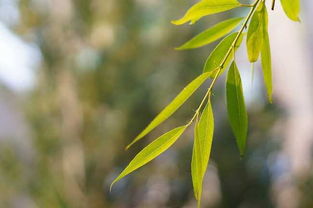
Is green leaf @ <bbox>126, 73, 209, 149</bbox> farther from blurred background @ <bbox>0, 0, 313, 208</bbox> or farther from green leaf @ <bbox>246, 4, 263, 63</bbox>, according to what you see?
blurred background @ <bbox>0, 0, 313, 208</bbox>

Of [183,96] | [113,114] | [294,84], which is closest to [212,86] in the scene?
[183,96]

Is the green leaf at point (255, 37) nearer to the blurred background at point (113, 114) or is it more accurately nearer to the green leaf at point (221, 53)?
the green leaf at point (221, 53)

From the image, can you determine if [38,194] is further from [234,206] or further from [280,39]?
[280,39]

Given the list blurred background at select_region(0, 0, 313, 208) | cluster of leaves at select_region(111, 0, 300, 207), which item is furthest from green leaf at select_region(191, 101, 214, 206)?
blurred background at select_region(0, 0, 313, 208)

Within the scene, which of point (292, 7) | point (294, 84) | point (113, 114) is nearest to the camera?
point (292, 7)

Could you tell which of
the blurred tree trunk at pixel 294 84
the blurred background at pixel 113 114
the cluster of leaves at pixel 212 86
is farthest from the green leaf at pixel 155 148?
the blurred tree trunk at pixel 294 84

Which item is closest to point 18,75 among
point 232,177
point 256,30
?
point 232,177

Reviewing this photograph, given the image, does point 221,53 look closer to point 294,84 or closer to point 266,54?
point 266,54
